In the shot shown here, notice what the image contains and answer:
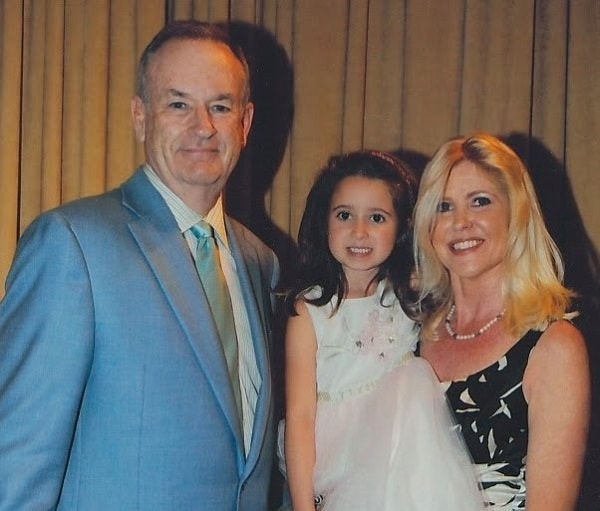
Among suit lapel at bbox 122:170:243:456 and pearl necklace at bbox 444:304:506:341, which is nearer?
suit lapel at bbox 122:170:243:456

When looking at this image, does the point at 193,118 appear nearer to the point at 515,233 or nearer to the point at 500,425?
the point at 515,233

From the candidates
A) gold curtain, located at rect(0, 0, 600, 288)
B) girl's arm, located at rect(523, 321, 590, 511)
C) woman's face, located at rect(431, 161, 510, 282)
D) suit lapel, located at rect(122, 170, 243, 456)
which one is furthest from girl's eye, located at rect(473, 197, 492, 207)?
gold curtain, located at rect(0, 0, 600, 288)

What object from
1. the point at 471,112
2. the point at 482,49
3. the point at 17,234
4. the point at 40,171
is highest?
the point at 482,49

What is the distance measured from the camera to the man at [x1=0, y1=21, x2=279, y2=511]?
1.89 m

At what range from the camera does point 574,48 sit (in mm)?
3541

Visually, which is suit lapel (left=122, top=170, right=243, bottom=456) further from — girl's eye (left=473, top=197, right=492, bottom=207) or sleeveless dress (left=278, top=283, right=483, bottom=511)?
girl's eye (left=473, top=197, right=492, bottom=207)

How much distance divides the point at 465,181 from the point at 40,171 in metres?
1.62

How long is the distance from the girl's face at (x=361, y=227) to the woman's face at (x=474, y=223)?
0.24 m

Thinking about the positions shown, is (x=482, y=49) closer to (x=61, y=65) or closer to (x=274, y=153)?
(x=274, y=153)

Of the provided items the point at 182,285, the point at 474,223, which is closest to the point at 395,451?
the point at 474,223

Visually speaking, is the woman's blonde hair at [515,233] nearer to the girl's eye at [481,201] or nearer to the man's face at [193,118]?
the girl's eye at [481,201]

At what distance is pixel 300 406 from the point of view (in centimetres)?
252

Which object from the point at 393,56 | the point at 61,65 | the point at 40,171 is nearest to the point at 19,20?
the point at 61,65

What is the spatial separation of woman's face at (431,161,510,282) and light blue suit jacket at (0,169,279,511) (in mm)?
673
